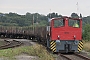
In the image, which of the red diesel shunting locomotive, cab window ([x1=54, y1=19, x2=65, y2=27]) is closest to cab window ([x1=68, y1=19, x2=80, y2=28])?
the red diesel shunting locomotive

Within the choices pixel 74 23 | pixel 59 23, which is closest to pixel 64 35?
pixel 59 23

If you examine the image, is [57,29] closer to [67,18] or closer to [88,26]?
[67,18]

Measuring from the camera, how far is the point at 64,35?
20.0 metres

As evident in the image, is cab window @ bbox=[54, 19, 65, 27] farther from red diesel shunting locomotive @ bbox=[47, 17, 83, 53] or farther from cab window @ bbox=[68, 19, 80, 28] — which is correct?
cab window @ bbox=[68, 19, 80, 28]

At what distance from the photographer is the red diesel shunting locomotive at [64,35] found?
19.9m

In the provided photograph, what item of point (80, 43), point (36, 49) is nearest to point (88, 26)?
point (80, 43)

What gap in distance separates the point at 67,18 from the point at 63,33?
1191 millimetres

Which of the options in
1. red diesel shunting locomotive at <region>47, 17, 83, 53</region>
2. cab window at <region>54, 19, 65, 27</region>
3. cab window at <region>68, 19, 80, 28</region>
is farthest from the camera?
cab window at <region>68, 19, 80, 28</region>

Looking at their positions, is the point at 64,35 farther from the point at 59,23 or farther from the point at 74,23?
the point at 74,23

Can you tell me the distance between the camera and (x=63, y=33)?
20.1m

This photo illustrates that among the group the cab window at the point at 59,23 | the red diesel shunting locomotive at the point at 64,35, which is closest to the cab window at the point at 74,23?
the red diesel shunting locomotive at the point at 64,35

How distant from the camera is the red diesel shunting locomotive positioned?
65.2ft

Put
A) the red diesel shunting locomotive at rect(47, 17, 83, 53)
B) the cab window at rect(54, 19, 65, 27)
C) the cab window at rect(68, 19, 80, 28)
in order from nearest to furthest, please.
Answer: the red diesel shunting locomotive at rect(47, 17, 83, 53)
the cab window at rect(54, 19, 65, 27)
the cab window at rect(68, 19, 80, 28)

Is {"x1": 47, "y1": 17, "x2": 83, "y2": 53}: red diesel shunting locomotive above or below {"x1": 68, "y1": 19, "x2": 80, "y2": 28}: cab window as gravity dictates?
below
